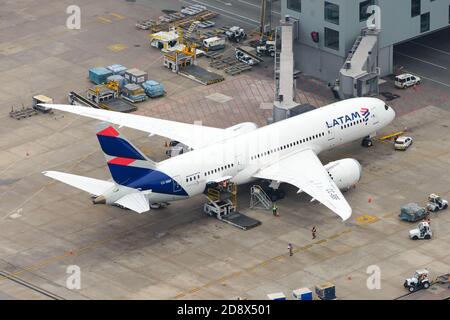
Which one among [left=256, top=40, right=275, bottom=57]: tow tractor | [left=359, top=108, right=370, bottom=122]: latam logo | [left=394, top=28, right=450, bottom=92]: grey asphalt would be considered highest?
[left=359, top=108, right=370, bottom=122]: latam logo

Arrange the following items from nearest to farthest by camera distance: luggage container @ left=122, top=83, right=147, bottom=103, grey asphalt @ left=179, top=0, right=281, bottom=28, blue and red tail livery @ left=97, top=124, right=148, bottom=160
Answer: blue and red tail livery @ left=97, top=124, right=148, bottom=160 < luggage container @ left=122, top=83, right=147, bottom=103 < grey asphalt @ left=179, top=0, right=281, bottom=28

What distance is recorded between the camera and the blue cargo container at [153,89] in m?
167

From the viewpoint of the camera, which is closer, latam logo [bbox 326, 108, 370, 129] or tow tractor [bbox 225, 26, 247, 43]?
latam logo [bbox 326, 108, 370, 129]

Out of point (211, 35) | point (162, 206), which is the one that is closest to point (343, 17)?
point (211, 35)

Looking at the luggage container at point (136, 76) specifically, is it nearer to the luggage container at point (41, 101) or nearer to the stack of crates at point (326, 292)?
the luggage container at point (41, 101)

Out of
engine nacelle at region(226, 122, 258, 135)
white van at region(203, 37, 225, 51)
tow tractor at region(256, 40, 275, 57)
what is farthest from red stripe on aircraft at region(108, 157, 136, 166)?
white van at region(203, 37, 225, 51)

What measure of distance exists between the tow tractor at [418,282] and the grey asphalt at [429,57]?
49121mm

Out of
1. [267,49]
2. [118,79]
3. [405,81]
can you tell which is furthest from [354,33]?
[118,79]

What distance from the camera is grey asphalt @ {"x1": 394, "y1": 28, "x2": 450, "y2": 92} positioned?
171 m

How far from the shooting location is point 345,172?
460 ft

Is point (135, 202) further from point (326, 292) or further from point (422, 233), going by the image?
point (422, 233)

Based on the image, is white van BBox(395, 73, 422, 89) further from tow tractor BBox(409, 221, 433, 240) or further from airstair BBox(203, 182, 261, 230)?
tow tractor BBox(409, 221, 433, 240)

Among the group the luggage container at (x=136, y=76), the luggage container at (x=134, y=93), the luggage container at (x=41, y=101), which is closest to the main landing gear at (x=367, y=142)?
the luggage container at (x=134, y=93)

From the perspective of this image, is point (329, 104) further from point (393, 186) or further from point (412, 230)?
point (412, 230)
